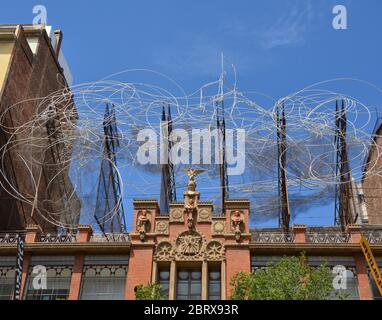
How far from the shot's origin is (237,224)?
86.6 ft

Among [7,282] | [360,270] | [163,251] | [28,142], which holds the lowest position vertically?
[7,282]

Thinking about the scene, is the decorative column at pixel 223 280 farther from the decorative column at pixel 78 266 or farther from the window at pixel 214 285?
the decorative column at pixel 78 266

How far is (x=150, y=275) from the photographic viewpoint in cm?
2539

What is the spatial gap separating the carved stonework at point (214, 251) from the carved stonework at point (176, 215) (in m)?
1.84

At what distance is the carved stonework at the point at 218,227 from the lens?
26469 mm

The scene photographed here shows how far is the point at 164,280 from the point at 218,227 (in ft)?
11.3

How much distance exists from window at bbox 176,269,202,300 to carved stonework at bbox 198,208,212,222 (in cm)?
237

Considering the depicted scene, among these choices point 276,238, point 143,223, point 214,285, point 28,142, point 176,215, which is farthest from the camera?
point 28,142

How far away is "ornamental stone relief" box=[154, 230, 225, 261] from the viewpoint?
25875 millimetres

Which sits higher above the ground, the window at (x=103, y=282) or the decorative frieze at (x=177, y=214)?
the decorative frieze at (x=177, y=214)

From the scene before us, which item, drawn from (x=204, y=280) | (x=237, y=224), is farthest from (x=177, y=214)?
(x=204, y=280)

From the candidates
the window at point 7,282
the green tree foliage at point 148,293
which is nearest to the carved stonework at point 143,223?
the green tree foliage at point 148,293

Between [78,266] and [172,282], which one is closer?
[172,282]

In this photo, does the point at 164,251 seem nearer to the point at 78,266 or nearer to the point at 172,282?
the point at 172,282
